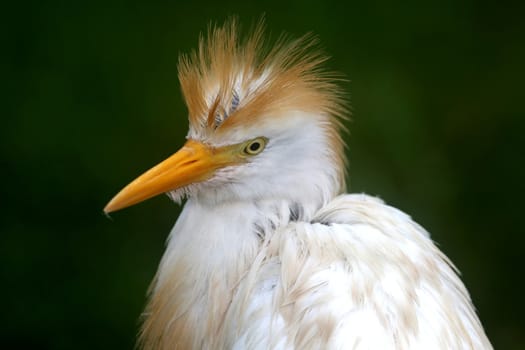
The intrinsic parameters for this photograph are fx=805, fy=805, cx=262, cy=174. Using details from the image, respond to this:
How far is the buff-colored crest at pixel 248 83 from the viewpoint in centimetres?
178

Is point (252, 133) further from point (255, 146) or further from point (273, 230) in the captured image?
point (273, 230)

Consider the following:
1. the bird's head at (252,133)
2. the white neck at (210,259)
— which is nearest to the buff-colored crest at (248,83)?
the bird's head at (252,133)

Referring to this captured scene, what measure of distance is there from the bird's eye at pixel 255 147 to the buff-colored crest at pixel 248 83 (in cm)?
5

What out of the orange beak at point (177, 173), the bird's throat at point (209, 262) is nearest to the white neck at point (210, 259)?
the bird's throat at point (209, 262)

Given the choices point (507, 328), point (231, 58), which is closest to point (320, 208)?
point (231, 58)

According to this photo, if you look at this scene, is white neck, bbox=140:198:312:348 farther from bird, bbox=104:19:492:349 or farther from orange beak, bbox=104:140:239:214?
orange beak, bbox=104:140:239:214

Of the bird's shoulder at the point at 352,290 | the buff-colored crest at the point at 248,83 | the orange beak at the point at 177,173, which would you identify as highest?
the buff-colored crest at the point at 248,83

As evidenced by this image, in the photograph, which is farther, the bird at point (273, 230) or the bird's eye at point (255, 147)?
the bird's eye at point (255, 147)

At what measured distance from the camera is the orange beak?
1709 mm

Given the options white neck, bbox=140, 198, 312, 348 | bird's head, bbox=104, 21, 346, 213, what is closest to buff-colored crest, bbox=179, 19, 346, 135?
bird's head, bbox=104, 21, 346, 213

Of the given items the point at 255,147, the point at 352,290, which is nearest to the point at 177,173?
the point at 255,147

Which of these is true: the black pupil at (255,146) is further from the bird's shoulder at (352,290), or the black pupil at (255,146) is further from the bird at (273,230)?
the bird's shoulder at (352,290)

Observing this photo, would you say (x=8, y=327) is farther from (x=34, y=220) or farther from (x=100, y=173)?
(x=100, y=173)

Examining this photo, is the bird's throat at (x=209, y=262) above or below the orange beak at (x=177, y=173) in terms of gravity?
below
